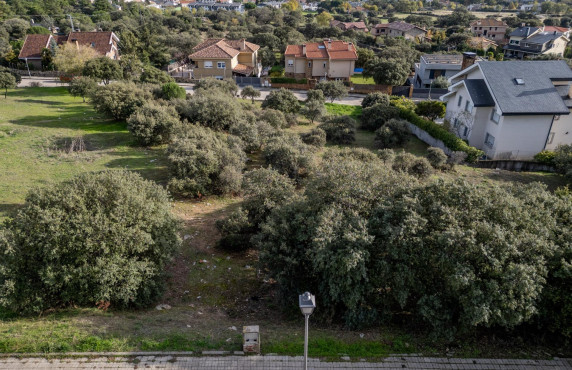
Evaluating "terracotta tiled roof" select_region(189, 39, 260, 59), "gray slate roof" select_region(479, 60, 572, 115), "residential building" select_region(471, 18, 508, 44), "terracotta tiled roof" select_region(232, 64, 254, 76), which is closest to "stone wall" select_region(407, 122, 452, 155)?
"gray slate roof" select_region(479, 60, 572, 115)

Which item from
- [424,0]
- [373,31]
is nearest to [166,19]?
[373,31]

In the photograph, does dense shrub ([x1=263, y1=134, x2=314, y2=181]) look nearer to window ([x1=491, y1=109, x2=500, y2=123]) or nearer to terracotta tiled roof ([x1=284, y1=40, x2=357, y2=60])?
window ([x1=491, y1=109, x2=500, y2=123])

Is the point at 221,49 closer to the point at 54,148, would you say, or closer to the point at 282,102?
the point at 282,102

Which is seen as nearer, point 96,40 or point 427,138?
point 427,138

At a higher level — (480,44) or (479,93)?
(480,44)

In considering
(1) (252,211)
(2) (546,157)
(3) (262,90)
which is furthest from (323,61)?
(1) (252,211)

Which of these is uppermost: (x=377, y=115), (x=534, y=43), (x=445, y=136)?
(x=534, y=43)

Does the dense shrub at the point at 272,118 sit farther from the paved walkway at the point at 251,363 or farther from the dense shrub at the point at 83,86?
the paved walkway at the point at 251,363
